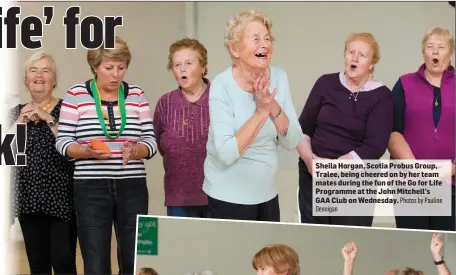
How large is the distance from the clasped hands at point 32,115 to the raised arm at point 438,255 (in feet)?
4.79

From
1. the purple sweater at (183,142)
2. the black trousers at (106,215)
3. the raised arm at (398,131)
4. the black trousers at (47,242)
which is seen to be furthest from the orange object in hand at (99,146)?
the raised arm at (398,131)

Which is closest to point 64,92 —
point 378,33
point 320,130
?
point 320,130

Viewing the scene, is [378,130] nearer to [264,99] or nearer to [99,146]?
[264,99]

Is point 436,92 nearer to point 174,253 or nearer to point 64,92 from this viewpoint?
point 174,253

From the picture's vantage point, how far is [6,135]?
11.2ft

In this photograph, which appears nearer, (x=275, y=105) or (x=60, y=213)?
(x=275, y=105)

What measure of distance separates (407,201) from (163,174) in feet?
3.07

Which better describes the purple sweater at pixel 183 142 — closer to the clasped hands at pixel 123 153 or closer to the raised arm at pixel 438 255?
the clasped hands at pixel 123 153

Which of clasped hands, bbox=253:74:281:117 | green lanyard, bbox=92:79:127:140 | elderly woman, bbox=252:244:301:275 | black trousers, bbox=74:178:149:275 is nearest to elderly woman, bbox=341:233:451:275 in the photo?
elderly woman, bbox=252:244:301:275

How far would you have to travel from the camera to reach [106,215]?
336cm

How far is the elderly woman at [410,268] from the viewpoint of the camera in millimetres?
Result: 3008

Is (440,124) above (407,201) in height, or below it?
above

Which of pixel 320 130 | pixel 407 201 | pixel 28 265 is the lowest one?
pixel 28 265

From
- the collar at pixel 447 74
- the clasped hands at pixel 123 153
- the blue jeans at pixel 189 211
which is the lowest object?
the blue jeans at pixel 189 211
